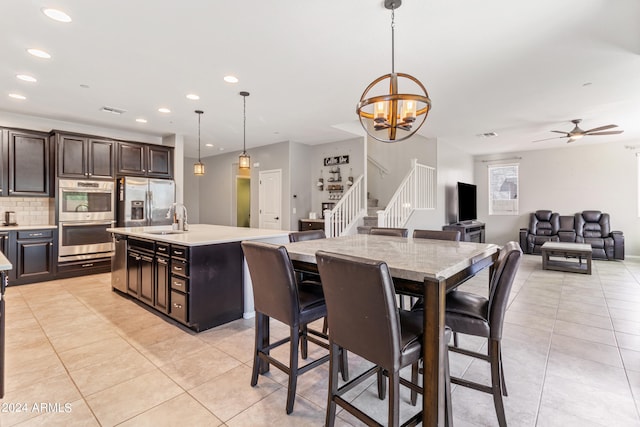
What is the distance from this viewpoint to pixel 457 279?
5.61 ft

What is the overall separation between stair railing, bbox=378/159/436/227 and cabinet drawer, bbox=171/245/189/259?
11.0ft

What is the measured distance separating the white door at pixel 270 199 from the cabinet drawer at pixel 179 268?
411 centimetres

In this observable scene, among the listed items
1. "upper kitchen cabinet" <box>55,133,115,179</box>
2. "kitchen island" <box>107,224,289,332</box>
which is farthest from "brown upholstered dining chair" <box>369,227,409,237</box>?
"upper kitchen cabinet" <box>55,133,115,179</box>

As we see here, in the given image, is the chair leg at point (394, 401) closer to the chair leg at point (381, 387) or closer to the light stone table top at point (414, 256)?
the light stone table top at point (414, 256)

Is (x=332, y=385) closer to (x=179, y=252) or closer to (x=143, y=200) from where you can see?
(x=179, y=252)

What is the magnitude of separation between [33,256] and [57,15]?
407 centimetres

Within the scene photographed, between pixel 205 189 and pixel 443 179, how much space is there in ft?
22.0

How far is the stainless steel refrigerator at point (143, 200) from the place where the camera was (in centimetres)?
550

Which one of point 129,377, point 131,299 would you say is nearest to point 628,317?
point 129,377

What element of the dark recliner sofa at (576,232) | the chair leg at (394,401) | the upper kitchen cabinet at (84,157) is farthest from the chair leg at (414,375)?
the dark recliner sofa at (576,232)

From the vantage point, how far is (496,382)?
5.74ft

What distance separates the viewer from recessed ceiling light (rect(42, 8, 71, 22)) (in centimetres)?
239

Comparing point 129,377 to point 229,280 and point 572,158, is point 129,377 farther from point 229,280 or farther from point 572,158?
point 572,158

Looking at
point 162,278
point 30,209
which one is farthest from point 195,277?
point 30,209
